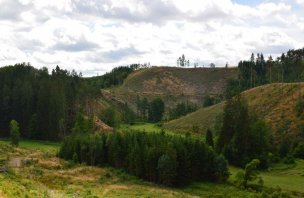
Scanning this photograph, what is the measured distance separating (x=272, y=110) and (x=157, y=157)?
72.4 metres

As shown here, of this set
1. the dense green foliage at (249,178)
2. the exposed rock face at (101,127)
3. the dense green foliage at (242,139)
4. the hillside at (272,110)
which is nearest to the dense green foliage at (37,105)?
the exposed rock face at (101,127)

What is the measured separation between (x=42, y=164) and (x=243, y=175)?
40.0 m

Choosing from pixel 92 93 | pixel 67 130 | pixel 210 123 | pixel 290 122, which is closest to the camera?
pixel 290 122

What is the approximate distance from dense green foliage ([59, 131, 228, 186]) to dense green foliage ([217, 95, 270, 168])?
18092mm

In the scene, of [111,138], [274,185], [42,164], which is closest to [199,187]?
[274,185]

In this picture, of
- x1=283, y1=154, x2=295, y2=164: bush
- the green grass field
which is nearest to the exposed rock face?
the green grass field

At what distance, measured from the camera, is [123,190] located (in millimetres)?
65688

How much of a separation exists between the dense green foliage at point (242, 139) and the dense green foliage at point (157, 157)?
712 inches

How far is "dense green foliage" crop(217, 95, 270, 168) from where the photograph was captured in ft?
333

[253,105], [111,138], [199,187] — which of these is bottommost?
[199,187]

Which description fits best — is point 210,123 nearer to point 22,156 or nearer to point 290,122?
point 290,122

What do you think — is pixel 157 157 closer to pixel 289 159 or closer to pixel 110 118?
pixel 289 159

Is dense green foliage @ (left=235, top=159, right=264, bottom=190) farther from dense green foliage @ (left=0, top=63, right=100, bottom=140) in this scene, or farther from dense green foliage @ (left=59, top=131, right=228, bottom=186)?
dense green foliage @ (left=0, top=63, right=100, bottom=140)

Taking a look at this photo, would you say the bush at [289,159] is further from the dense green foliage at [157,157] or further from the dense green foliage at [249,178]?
the dense green foliage at [249,178]
